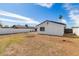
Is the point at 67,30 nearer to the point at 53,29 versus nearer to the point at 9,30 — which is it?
the point at 53,29

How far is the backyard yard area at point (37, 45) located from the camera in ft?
10.6

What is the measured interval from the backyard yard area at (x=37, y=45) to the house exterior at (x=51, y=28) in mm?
72

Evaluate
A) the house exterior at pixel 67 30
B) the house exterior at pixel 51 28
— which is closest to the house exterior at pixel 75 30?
the house exterior at pixel 67 30

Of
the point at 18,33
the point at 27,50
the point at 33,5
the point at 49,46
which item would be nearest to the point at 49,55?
the point at 49,46

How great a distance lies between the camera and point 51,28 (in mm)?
3326

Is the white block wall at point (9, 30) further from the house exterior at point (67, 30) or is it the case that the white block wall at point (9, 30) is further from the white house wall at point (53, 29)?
the house exterior at point (67, 30)

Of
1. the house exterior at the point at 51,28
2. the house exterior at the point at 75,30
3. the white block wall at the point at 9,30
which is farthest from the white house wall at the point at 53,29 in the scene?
the white block wall at the point at 9,30

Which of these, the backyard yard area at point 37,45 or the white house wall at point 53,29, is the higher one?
the white house wall at point 53,29

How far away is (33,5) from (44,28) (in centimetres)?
44

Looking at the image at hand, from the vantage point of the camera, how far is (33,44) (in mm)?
3273

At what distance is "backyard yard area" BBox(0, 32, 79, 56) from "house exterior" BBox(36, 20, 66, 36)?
0.07m

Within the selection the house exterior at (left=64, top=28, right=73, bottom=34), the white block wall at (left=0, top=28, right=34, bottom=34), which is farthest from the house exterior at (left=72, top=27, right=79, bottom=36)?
the white block wall at (left=0, top=28, right=34, bottom=34)

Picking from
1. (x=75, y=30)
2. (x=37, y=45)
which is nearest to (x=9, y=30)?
(x=37, y=45)

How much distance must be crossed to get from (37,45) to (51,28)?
382 mm
